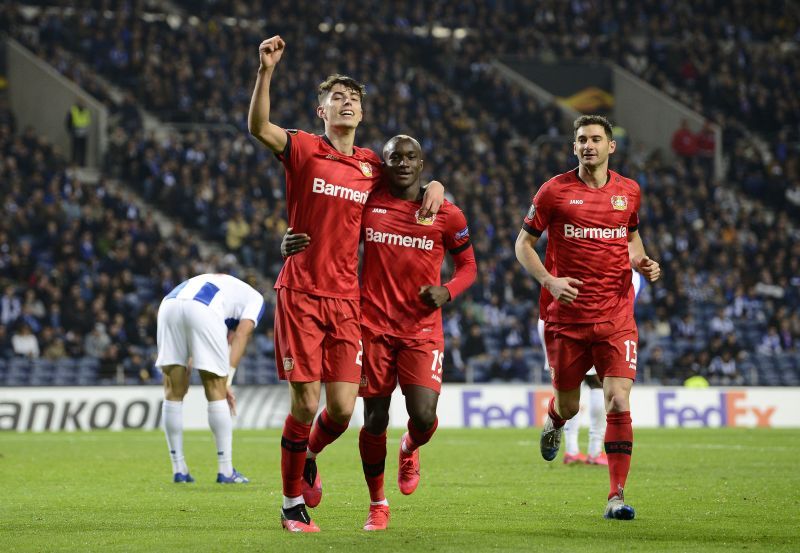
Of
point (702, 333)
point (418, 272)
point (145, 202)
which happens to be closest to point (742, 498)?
point (418, 272)

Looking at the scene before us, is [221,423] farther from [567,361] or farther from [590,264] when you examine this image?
[590,264]

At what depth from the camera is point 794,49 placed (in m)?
41.7

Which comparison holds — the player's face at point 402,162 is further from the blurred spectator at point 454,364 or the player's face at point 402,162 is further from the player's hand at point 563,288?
the blurred spectator at point 454,364

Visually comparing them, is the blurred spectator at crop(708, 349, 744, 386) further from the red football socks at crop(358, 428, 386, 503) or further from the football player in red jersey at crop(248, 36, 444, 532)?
the football player in red jersey at crop(248, 36, 444, 532)

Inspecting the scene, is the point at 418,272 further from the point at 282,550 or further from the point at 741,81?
the point at 741,81

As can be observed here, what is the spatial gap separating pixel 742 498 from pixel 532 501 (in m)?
1.67

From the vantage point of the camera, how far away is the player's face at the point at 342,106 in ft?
26.0

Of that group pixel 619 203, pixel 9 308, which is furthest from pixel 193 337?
pixel 9 308

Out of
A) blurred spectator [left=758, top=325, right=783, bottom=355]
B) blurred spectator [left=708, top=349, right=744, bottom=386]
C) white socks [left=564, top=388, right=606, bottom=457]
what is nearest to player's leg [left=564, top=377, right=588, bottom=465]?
white socks [left=564, top=388, right=606, bottom=457]

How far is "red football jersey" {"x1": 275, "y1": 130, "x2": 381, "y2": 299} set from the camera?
7.79 metres

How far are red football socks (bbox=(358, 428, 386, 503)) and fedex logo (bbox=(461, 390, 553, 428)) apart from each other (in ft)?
50.3

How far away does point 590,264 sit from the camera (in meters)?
9.11

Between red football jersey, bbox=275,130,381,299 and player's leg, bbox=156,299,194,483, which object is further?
player's leg, bbox=156,299,194,483

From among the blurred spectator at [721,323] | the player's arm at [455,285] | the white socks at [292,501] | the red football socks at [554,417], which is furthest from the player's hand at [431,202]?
the blurred spectator at [721,323]
